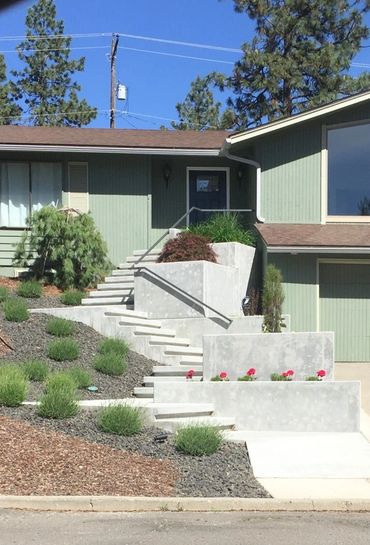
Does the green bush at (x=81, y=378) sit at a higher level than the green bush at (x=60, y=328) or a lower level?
lower

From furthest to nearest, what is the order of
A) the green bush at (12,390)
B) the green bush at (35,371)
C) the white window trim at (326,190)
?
1. the white window trim at (326,190)
2. the green bush at (35,371)
3. the green bush at (12,390)

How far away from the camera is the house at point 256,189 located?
14.4 meters

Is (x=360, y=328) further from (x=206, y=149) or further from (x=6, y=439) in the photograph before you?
(x=6, y=439)

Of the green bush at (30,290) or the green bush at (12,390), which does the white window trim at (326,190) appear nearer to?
the green bush at (30,290)

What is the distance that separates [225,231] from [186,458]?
7838mm

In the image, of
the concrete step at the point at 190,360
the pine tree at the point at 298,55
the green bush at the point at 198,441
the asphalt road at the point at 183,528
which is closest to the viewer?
the asphalt road at the point at 183,528

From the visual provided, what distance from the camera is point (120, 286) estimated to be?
14.6 metres

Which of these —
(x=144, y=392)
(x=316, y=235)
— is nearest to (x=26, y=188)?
(x=316, y=235)

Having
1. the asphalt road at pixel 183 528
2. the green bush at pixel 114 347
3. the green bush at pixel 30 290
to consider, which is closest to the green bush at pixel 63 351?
the green bush at pixel 114 347

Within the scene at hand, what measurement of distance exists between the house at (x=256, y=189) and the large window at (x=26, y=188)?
0.09 feet

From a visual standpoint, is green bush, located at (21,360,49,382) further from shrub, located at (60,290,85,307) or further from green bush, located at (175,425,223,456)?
shrub, located at (60,290,85,307)

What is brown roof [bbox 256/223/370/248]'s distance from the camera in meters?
13.8

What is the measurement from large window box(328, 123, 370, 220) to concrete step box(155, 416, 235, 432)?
294 inches

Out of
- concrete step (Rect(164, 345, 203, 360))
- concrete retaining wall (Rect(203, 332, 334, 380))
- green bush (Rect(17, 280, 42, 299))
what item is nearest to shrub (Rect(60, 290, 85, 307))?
green bush (Rect(17, 280, 42, 299))
